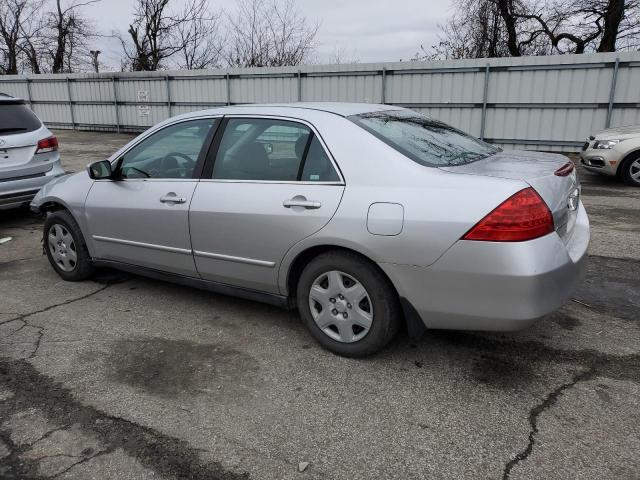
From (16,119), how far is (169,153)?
3759 mm

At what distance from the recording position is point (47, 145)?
22.6ft

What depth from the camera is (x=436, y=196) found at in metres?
2.85

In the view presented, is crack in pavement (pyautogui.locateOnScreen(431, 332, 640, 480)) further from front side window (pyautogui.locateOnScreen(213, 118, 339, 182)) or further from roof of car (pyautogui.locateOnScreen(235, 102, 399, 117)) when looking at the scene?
roof of car (pyautogui.locateOnScreen(235, 102, 399, 117))

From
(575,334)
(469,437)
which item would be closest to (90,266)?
(469,437)

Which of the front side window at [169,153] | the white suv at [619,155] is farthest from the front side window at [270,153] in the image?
the white suv at [619,155]

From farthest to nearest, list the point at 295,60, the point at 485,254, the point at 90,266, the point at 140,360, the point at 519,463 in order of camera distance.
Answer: the point at 295,60 → the point at 90,266 → the point at 140,360 → the point at 485,254 → the point at 519,463

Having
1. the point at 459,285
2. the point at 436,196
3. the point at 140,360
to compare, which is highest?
the point at 436,196

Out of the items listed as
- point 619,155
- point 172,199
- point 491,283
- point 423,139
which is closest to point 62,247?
point 172,199

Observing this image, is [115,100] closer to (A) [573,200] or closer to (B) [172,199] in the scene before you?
(B) [172,199]

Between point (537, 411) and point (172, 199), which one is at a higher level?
point (172, 199)

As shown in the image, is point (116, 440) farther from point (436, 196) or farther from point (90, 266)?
point (90, 266)

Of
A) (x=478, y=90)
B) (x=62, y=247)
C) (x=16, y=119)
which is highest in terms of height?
(x=478, y=90)

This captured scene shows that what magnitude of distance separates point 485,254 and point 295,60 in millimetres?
26984

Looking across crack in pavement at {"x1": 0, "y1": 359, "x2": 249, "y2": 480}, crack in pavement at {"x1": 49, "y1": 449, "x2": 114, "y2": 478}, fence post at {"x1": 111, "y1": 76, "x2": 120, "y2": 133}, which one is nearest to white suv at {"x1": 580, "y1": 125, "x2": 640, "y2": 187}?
crack in pavement at {"x1": 0, "y1": 359, "x2": 249, "y2": 480}
